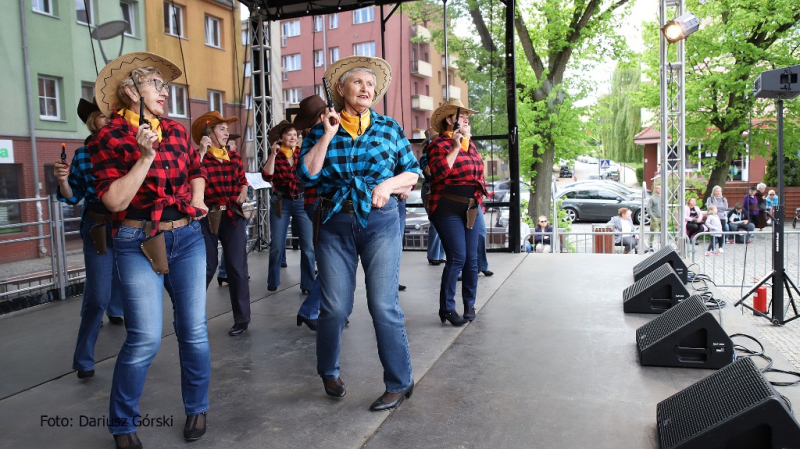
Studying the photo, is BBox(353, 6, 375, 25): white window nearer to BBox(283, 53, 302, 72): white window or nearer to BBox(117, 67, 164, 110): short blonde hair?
BBox(283, 53, 302, 72): white window

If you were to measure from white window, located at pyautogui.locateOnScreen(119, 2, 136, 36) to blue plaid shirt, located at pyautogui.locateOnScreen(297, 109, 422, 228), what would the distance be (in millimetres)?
4991

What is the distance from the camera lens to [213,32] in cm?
884

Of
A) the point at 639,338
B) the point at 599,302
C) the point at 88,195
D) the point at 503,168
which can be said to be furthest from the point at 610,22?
the point at 88,195

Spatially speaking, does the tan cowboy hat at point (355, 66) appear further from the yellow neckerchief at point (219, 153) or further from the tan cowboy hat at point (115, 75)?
the yellow neckerchief at point (219, 153)

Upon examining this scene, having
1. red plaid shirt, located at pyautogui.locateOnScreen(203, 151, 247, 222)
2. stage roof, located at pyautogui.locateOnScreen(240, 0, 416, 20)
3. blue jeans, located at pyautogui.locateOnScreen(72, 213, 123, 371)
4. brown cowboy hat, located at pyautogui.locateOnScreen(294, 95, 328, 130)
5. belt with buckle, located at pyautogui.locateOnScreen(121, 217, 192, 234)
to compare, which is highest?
stage roof, located at pyautogui.locateOnScreen(240, 0, 416, 20)

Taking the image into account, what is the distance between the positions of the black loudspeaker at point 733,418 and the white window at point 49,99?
20.5 feet

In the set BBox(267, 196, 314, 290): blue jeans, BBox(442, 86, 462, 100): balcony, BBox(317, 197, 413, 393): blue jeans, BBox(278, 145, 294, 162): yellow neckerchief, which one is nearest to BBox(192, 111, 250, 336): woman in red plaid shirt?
BBox(267, 196, 314, 290): blue jeans

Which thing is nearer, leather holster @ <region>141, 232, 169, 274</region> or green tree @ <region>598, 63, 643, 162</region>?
leather holster @ <region>141, 232, 169, 274</region>

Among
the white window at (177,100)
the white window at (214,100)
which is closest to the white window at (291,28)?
the white window at (214,100)

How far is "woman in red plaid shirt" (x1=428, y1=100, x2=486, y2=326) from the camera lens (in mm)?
4988

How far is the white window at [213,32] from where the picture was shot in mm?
8703

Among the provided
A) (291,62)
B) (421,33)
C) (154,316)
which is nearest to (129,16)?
(291,62)

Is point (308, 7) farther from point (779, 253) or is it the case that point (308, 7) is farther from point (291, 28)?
point (779, 253)

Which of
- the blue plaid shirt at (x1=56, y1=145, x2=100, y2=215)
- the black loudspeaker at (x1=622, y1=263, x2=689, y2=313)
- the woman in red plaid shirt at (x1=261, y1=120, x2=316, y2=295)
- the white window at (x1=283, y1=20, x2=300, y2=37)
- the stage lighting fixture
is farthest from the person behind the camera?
the white window at (x1=283, y1=20, x2=300, y2=37)
